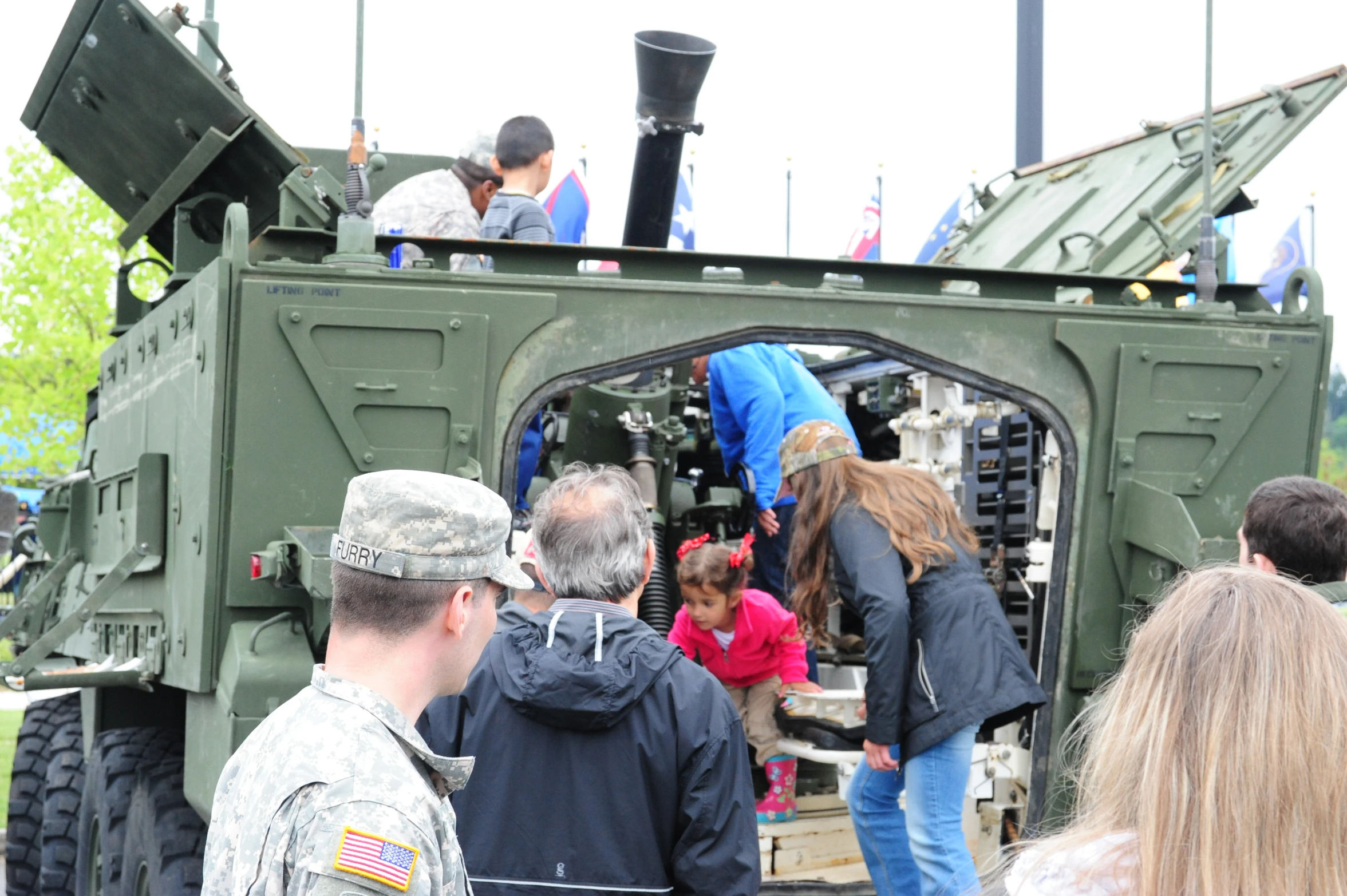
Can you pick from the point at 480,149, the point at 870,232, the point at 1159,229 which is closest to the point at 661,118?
the point at 480,149

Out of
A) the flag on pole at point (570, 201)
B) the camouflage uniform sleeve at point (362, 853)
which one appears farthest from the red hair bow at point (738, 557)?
the flag on pole at point (570, 201)

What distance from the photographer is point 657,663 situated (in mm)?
2822

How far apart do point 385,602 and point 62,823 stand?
478 cm

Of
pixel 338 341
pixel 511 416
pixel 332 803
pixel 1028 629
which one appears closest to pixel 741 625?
pixel 1028 629

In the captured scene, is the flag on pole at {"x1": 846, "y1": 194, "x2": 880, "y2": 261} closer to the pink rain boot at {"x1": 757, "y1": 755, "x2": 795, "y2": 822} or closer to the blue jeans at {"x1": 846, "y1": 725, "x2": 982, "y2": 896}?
the pink rain boot at {"x1": 757, "y1": 755, "x2": 795, "y2": 822}

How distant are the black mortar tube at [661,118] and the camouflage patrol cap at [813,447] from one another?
1.05 metres

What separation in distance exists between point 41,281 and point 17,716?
6.94 metres

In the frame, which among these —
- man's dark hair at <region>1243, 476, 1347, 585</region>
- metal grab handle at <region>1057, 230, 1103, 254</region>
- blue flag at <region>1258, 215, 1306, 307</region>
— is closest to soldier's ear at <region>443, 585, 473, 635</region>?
man's dark hair at <region>1243, 476, 1347, 585</region>

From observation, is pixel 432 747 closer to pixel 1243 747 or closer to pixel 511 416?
pixel 511 416

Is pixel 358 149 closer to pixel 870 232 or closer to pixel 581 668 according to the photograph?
pixel 581 668

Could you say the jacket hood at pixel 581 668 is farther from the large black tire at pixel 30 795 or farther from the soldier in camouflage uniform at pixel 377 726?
the large black tire at pixel 30 795

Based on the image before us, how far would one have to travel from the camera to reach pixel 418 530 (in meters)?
2.01

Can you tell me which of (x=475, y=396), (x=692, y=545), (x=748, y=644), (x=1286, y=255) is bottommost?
(x=748, y=644)

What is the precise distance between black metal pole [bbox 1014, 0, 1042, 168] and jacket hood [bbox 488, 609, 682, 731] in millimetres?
5344
